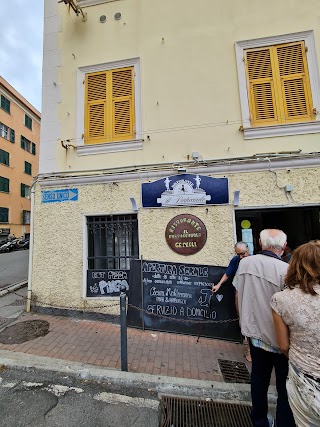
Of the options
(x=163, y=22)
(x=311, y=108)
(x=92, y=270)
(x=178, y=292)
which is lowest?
(x=178, y=292)

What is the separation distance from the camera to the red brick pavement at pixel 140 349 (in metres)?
3.88

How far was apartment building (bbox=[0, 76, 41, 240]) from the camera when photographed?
1003 inches

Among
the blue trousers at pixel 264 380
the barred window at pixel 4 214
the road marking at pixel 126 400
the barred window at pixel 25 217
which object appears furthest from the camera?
the barred window at pixel 25 217

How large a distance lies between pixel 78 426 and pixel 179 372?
5.07 ft

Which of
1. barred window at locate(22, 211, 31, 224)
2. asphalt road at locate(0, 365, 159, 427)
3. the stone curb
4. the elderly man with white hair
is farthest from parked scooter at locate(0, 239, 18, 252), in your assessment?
the elderly man with white hair

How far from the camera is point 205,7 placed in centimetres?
588

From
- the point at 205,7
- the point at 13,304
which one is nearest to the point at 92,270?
the point at 13,304

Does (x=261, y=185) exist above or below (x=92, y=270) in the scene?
above

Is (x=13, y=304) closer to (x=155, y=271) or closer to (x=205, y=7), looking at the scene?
(x=155, y=271)

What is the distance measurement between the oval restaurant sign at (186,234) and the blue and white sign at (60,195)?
2.35m

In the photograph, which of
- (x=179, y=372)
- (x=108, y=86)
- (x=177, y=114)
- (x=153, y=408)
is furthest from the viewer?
(x=108, y=86)

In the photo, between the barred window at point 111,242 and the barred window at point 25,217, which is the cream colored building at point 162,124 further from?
the barred window at point 25,217

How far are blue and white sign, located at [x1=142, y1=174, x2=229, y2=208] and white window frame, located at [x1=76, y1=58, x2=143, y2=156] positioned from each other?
1075mm

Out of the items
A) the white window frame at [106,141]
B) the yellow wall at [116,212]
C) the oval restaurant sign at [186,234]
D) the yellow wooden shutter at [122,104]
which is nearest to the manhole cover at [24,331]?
the yellow wall at [116,212]
